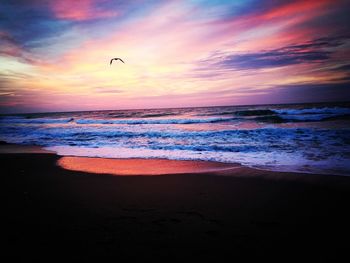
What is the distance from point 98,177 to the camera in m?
5.99

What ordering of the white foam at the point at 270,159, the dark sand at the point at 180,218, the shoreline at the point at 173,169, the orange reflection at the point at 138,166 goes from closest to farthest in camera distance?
the dark sand at the point at 180,218 → the shoreline at the point at 173,169 → the white foam at the point at 270,159 → the orange reflection at the point at 138,166

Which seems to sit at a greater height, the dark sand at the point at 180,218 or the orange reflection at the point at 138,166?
the dark sand at the point at 180,218

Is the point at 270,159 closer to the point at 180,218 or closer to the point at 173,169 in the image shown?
the point at 173,169

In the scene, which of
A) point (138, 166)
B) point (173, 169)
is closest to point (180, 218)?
point (173, 169)

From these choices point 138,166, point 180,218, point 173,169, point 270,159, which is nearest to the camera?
point 180,218

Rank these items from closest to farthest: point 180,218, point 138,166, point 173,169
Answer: point 180,218, point 173,169, point 138,166

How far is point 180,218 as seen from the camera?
11.5 ft

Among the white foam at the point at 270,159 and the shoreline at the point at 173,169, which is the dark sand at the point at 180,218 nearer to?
the shoreline at the point at 173,169

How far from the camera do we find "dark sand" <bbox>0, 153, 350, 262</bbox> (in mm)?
2701

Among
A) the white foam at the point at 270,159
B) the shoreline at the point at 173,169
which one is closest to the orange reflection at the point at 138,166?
the shoreline at the point at 173,169

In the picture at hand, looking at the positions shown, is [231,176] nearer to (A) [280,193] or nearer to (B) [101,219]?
(A) [280,193]

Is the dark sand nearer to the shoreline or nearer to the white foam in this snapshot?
the shoreline

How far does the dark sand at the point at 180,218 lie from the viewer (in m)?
2.70

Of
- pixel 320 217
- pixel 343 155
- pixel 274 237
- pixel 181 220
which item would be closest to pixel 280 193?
pixel 320 217
